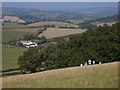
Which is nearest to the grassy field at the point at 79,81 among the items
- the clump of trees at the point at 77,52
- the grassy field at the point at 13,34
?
the clump of trees at the point at 77,52

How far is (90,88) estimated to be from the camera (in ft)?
46.9

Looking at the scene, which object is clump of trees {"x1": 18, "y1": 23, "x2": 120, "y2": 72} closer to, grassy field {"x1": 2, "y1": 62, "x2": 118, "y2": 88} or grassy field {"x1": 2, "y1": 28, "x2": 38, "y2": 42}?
grassy field {"x1": 2, "y1": 62, "x2": 118, "y2": 88}

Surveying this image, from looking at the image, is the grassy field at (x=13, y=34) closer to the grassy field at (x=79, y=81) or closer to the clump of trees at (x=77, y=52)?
the clump of trees at (x=77, y=52)

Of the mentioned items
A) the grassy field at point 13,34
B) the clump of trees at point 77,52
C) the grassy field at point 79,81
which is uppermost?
the grassy field at point 79,81

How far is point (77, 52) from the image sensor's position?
50.5 metres

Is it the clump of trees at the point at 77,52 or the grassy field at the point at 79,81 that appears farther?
the clump of trees at the point at 77,52

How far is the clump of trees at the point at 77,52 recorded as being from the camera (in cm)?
4612

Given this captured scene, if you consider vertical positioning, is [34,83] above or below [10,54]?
above

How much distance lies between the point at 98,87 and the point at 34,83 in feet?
13.0

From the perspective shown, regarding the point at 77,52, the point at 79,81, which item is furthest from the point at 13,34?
the point at 79,81

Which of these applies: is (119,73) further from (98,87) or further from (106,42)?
(106,42)

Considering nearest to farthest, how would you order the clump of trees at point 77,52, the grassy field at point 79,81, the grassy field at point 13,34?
the grassy field at point 79,81, the clump of trees at point 77,52, the grassy field at point 13,34

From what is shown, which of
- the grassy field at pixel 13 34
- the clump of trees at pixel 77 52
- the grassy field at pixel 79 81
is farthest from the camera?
the grassy field at pixel 13 34

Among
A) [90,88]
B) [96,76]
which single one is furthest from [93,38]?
[90,88]
